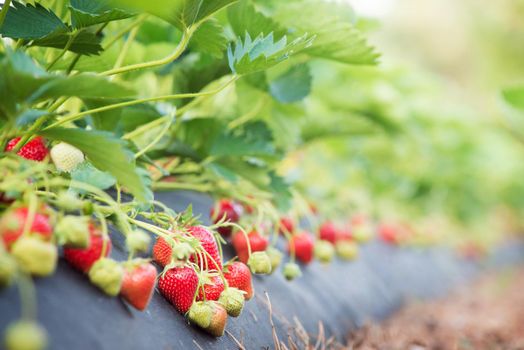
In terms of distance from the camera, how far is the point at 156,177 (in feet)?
4.30

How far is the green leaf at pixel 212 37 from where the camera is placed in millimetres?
960

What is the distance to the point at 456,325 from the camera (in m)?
2.12

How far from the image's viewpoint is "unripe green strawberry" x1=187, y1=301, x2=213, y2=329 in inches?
34.3

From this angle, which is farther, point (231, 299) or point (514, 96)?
point (514, 96)

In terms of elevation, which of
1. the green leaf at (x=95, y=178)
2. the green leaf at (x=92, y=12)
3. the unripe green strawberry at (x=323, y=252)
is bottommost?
the unripe green strawberry at (x=323, y=252)

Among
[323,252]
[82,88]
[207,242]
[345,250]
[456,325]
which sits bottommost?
[456,325]

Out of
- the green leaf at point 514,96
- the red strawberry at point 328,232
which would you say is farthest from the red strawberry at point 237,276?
the red strawberry at point 328,232

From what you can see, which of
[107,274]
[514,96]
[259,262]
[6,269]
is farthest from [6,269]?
[514,96]

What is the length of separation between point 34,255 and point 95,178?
186 mm

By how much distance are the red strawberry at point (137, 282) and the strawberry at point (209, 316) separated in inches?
3.9

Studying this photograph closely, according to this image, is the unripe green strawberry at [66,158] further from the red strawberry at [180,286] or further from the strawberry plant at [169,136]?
the red strawberry at [180,286]

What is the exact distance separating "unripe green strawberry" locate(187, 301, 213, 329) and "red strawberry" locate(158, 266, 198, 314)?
0.02 meters

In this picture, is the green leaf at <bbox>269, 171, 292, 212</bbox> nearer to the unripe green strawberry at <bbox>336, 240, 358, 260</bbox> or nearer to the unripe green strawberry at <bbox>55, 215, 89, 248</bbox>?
the unripe green strawberry at <bbox>336, 240, 358, 260</bbox>

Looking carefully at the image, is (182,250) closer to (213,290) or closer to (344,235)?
(213,290)
